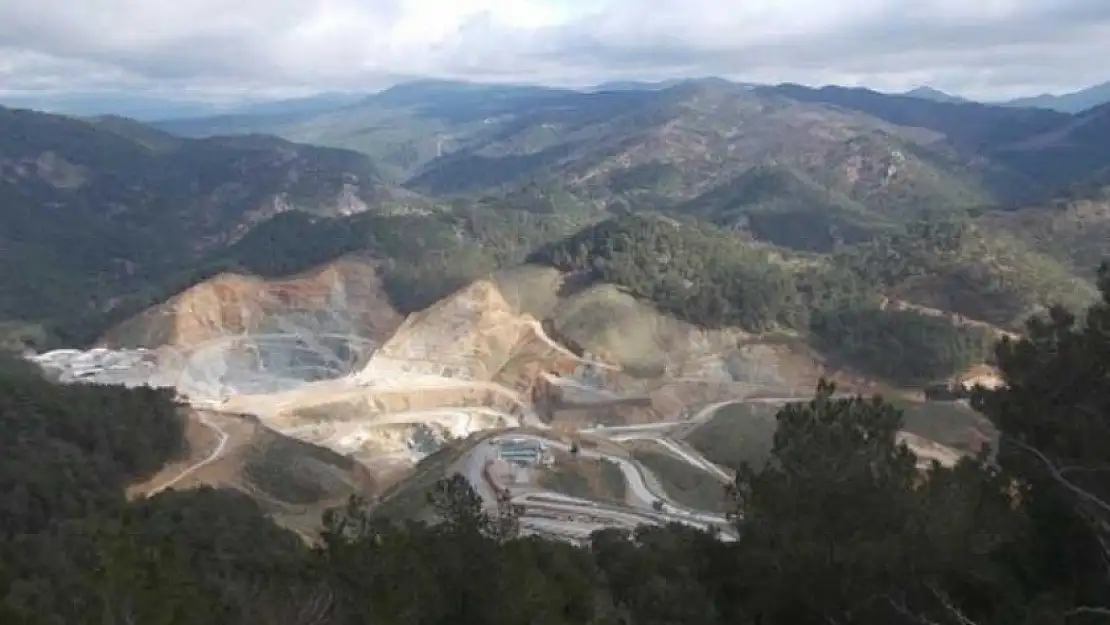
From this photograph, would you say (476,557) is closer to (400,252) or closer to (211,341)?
(211,341)

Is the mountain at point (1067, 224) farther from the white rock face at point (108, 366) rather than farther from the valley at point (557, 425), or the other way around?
the white rock face at point (108, 366)

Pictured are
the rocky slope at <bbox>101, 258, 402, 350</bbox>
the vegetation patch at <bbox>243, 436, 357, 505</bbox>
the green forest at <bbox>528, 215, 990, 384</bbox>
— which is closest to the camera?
the vegetation patch at <bbox>243, 436, 357, 505</bbox>

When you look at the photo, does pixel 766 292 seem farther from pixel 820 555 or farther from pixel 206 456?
pixel 820 555

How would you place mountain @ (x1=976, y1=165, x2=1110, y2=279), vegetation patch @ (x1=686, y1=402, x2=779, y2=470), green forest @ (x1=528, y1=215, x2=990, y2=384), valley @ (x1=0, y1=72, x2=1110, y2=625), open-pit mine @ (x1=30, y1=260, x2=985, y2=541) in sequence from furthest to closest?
mountain @ (x1=976, y1=165, x2=1110, y2=279) → green forest @ (x1=528, y1=215, x2=990, y2=384) → vegetation patch @ (x1=686, y1=402, x2=779, y2=470) → open-pit mine @ (x1=30, y1=260, x2=985, y2=541) → valley @ (x1=0, y1=72, x2=1110, y2=625)

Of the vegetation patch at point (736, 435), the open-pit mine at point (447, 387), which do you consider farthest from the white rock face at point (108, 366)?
the vegetation patch at point (736, 435)

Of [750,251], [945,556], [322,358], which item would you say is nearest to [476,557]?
[945,556]

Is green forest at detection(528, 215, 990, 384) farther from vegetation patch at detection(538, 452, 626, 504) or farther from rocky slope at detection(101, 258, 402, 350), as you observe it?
vegetation patch at detection(538, 452, 626, 504)

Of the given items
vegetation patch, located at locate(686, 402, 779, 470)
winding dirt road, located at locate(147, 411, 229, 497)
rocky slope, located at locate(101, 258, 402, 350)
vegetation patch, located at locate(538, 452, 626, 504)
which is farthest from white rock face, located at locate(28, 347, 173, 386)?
vegetation patch, located at locate(686, 402, 779, 470)

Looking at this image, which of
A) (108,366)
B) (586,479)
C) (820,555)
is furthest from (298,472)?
(820,555)

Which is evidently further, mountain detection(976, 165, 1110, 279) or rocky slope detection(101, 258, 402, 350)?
mountain detection(976, 165, 1110, 279)
